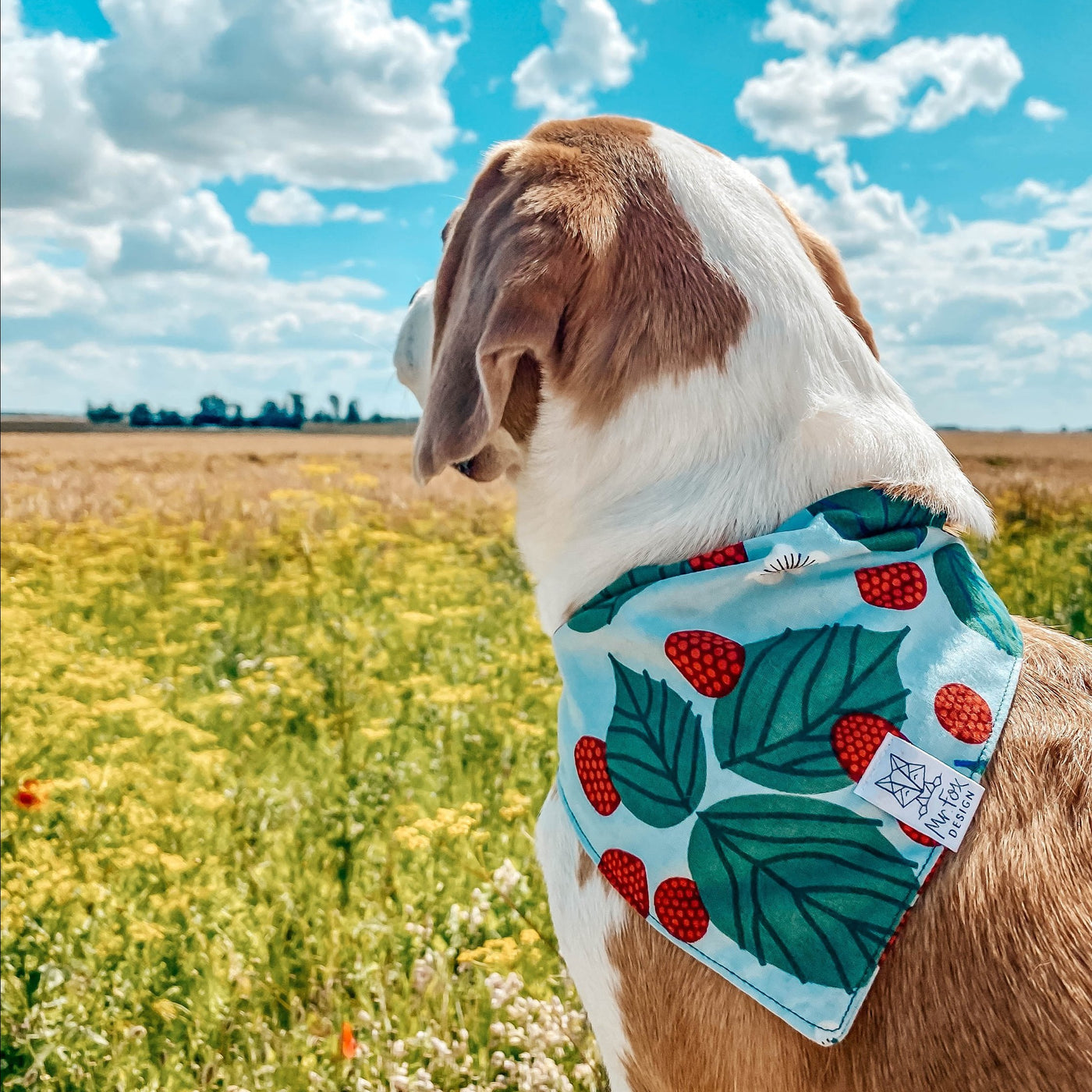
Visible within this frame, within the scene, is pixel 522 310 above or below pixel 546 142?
below

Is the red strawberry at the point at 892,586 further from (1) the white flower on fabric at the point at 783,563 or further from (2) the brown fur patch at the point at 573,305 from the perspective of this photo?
(2) the brown fur patch at the point at 573,305

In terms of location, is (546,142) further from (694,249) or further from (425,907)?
(425,907)

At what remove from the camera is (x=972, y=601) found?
5.04 ft

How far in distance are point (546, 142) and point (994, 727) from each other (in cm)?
130

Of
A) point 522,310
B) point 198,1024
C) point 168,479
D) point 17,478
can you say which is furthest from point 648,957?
point 17,478

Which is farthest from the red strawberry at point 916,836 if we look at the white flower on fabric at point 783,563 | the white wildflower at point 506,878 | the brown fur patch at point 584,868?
the white wildflower at point 506,878

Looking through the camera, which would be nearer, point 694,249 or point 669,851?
point 669,851

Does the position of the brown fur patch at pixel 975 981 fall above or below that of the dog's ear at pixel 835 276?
below

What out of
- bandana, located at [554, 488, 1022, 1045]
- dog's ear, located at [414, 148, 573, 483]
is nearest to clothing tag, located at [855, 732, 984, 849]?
bandana, located at [554, 488, 1022, 1045]

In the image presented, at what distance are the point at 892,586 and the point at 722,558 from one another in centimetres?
28

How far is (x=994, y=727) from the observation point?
1.40 meters

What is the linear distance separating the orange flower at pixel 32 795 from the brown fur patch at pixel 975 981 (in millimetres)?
2408

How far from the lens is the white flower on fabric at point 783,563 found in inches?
57.5

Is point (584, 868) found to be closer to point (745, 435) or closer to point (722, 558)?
point (722, 558)
